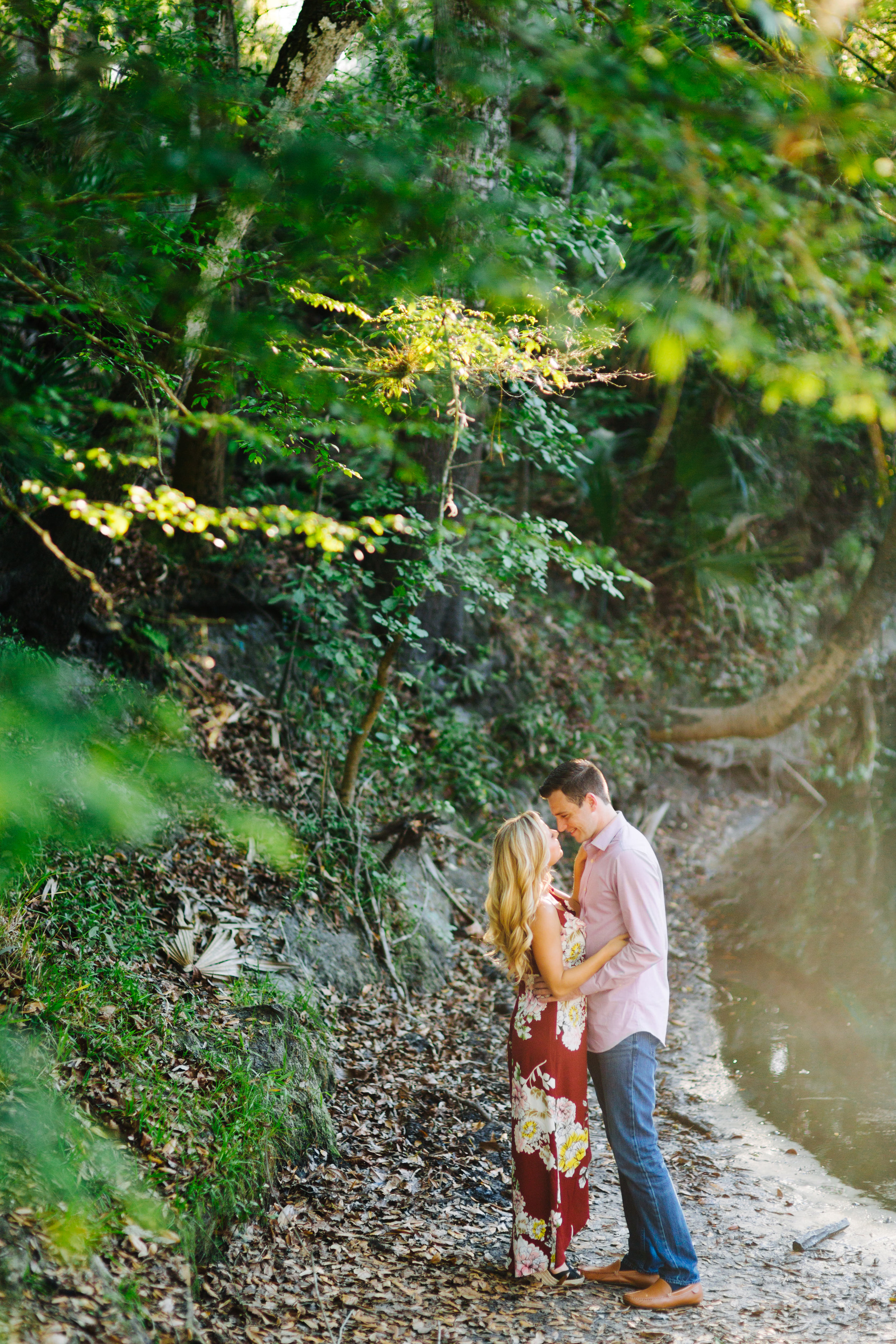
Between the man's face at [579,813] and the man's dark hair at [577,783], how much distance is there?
10 mm

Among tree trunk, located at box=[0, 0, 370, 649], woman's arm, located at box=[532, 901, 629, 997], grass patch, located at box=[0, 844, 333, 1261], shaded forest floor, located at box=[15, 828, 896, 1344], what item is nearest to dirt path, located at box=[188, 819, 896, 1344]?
shaded forest floor, located at box=[15, 828, 896, 1344]

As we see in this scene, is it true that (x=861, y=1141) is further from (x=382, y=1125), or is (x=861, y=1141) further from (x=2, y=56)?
(x=2, y=56)

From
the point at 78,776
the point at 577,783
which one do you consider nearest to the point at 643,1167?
the point at 577,783

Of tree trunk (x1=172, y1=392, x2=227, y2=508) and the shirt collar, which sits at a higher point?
tree trunk (x1=172, y1=392, x2=227, y2=508)

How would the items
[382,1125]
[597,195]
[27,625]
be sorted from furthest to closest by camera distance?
[597,195] → [27,625] → [382,1125]

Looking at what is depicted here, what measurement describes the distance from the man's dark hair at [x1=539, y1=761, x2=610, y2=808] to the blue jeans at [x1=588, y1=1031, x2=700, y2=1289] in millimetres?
948

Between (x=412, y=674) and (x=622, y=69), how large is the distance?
257 inches

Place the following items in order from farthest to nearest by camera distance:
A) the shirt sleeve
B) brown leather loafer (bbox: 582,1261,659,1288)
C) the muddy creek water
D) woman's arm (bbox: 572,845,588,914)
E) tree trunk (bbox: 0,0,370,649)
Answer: the muddy creek water < tree trunk (bbox: 0,0,370,649) < woman's arm (bbox: 572,845,588,914) < brown leather loafer (bbox: 582,1261,659,1288) < the shirt sleeve

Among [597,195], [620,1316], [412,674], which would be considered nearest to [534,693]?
[412,674]

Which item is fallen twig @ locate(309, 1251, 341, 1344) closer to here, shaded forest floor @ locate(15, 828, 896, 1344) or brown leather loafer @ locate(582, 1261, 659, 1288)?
shaded forest floor @ locate(15, 828, 896, 1344)

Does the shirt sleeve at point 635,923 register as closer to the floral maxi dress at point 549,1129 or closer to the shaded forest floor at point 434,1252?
the floral maxi dress at point 549,1129

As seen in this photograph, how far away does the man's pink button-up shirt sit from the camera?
12.3ft

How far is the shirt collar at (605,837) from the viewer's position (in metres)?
3.91

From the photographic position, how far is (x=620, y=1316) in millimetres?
3684
